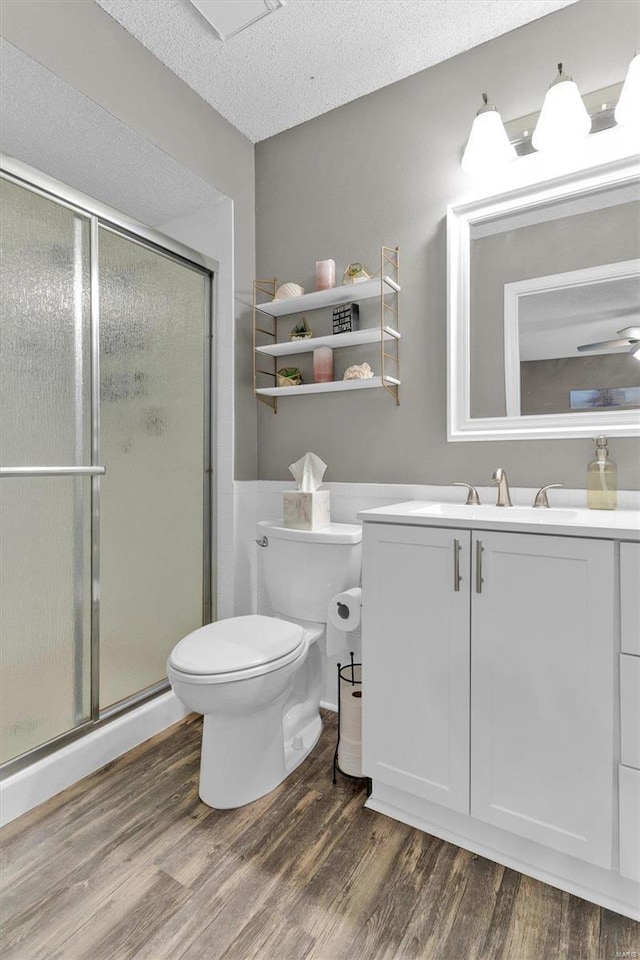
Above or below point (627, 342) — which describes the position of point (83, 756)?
below

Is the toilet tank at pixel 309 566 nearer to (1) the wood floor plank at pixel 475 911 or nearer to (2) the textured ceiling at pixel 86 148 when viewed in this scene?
(1) the wood floor plank at pixel 475 911

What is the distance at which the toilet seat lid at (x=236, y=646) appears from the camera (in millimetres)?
1393

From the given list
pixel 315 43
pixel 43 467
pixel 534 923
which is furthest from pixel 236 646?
pixel 315 43

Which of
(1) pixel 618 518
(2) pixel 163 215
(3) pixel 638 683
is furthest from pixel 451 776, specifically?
(2) pixel 163 215

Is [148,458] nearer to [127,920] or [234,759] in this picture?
[234,759]

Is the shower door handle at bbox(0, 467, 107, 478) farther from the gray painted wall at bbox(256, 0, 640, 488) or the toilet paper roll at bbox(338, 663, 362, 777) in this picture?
the toilet paper roll at bbox(338, 663, 362, 777)

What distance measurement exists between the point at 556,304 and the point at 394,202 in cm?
75

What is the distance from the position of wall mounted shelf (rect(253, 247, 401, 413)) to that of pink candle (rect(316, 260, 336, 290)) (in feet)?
0.12

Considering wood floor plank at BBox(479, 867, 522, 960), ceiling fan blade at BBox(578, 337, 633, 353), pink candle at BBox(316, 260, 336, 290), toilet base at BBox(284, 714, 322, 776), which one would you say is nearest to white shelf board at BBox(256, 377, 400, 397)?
pink candle at BBox(316, 260, 336, 290)

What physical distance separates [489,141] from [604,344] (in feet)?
2.49

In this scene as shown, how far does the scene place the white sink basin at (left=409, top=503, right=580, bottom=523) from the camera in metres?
1.29

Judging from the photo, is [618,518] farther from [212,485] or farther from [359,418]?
[212,485]

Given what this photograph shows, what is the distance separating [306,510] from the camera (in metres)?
1.84

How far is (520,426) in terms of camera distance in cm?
166
